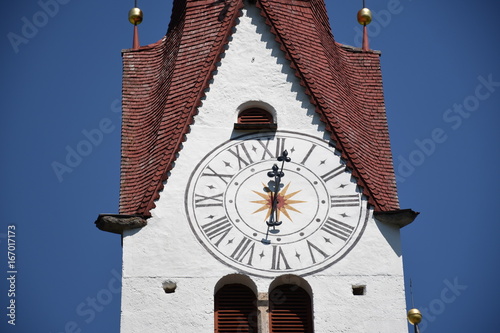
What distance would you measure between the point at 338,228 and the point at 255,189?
1206 mm

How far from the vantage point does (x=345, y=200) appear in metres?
25.9

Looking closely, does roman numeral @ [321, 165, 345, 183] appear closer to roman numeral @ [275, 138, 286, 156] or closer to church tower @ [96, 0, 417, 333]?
church tower @ [96, 0, 417, 333]

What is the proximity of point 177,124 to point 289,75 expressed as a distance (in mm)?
1751

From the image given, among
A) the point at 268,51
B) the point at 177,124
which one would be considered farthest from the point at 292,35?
the point at 177,124

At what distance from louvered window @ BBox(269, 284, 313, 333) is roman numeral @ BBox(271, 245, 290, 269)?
12.5 inches

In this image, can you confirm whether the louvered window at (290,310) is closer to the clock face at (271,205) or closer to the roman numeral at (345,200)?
the clock face at (271,205)

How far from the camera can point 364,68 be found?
28.9 metres

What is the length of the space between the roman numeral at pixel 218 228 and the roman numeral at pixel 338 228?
1.23m

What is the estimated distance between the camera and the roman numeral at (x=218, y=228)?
83.7ft

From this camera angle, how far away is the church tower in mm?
25109

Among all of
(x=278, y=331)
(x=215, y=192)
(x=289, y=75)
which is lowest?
(x=278, y=331)

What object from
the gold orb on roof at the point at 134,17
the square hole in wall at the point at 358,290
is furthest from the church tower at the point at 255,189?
the gold orb on roof at the point at 134,17

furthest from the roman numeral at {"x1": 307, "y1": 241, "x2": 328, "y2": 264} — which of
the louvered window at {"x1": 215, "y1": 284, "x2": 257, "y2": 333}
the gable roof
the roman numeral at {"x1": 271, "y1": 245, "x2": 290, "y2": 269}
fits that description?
the gable roof

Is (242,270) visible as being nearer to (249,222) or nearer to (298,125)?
(249,222)
